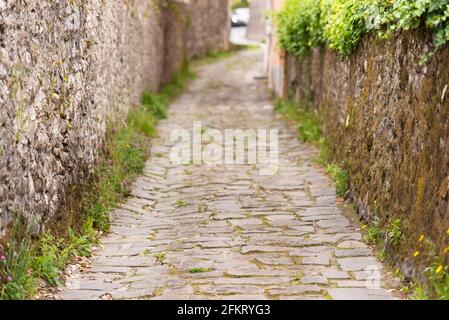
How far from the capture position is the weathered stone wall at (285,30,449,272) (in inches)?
210

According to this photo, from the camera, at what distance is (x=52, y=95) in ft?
21.6

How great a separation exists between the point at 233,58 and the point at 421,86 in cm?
2036

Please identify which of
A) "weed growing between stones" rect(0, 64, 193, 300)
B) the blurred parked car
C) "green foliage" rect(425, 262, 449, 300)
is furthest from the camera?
the blurred parked car

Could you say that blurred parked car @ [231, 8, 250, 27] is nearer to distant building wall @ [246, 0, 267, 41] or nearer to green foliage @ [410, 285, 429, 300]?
distant building wall @ [246, 0, 267, 41]

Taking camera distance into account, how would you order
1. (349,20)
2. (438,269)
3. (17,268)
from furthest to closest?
1. (349,20)
2. (17,268)
3. (438,269)

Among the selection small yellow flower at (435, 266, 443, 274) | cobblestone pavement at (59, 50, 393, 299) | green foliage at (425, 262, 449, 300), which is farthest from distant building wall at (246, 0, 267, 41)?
small yellow flower at (435, 266, 443, 274)

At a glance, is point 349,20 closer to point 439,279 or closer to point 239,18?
point 439,279

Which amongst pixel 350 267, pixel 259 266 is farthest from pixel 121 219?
pixel 350 267

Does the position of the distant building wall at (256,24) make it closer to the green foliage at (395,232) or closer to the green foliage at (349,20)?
the green foliage at (349,20)

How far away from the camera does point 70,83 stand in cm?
726

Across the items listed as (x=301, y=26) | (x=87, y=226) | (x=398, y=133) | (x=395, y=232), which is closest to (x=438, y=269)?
(x=395, y=232)

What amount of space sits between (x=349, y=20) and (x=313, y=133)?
375 cm

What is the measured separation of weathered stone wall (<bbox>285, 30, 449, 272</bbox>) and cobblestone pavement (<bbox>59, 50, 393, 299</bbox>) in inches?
20.0

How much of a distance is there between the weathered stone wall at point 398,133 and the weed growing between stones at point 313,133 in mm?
187
